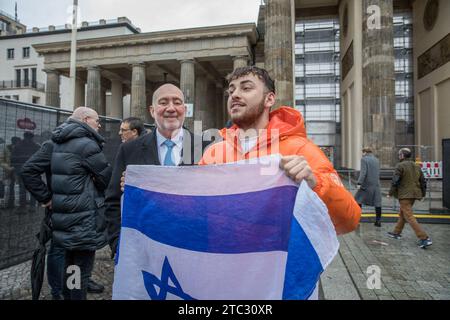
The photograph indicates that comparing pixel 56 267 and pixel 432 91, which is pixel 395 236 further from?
pixel 432 91

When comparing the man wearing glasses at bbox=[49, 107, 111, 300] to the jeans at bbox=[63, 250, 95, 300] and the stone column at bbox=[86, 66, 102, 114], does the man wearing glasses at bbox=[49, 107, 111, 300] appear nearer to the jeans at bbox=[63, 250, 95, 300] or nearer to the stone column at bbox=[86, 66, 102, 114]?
the jeans at bbox=[63, 250, 95, 300]

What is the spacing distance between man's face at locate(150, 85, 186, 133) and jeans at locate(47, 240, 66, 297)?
1980 mm

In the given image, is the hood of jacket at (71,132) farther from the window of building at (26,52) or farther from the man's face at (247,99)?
the window of building at (26,52)

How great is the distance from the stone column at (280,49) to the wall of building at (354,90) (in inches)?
148

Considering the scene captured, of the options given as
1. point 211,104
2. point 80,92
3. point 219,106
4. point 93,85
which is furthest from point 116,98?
point 219,106

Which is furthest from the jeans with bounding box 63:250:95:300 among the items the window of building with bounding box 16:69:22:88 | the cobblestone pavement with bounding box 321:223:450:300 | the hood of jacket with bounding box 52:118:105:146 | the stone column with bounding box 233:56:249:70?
the window of building with bounding box 16:69:22:88

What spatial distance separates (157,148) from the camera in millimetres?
2623

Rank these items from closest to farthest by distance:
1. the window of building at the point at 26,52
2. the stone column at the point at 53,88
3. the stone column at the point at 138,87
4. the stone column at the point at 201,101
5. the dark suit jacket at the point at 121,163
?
1. the dark suit jacket at the point at 121,163
2. the stone column at the point at 138,87
3. the stone column at the point at 201,101
4. the stone column at the point at 53,88
5. the window of building at the point at 26,52

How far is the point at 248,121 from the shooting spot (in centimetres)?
188

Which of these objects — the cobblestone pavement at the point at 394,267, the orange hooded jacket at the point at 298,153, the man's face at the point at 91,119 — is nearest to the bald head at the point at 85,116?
the man's face at the point at 91,119

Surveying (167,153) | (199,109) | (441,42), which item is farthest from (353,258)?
→ (199,109)

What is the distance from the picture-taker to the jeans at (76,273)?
3.16 meters

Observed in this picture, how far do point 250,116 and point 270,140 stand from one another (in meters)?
0.17

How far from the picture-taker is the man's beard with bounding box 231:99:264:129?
6.05 ft
